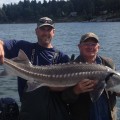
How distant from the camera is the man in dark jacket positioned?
6.43m

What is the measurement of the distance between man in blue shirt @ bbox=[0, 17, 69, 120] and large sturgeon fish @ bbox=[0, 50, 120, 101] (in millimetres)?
165

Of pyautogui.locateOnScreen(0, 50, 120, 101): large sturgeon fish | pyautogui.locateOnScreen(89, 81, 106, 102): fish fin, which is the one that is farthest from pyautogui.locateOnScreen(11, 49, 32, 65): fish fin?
pyautogui.locateOnScreen(89, 81, 106, 102): fish fin

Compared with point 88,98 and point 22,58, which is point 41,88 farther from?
point 88,98

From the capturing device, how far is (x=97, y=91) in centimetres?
629

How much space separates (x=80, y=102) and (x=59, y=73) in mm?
595

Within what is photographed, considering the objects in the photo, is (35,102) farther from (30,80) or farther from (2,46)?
(2,46)

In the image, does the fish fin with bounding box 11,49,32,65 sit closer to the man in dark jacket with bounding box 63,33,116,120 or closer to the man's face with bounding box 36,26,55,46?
the man's face with bounding box 36,26,55,46

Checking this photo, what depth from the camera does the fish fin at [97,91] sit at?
623 centimetres

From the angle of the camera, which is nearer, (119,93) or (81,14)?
(119,93)

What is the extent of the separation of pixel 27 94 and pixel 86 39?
1.29 meters

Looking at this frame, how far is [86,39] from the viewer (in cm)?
669

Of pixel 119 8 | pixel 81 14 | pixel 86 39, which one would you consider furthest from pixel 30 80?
pixel 81 14

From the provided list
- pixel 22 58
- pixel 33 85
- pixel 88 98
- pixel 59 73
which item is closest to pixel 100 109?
pixel 88 98

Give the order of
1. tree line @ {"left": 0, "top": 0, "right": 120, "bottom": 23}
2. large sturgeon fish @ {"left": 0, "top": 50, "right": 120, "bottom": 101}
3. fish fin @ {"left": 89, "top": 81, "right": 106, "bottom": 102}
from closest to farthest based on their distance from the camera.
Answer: fish fin @ {"left": 89, "top": 81, "right": 106, "bottom": 102}
large sturgeon fish @ {"left": 0, "top": 50, "right": 120, "bottom": 101}
tree line @ {"left": 0, "top": 0, "right": 120, "bottom": 23}
